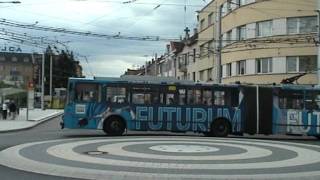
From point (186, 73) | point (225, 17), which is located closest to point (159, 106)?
point (225, 17)

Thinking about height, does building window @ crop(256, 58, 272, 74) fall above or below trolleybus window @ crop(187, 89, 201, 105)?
above

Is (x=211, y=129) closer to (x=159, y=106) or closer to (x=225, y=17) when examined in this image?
(x=159, y=106)

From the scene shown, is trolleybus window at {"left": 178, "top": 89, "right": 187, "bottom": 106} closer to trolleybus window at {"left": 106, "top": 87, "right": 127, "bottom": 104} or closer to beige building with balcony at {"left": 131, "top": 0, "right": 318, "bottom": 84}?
trolleybus window at {"left": 106, "top": 87, "right": 127, "bottom": 104}

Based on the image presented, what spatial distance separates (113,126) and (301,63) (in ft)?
89.8

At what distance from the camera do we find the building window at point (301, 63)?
169 ft

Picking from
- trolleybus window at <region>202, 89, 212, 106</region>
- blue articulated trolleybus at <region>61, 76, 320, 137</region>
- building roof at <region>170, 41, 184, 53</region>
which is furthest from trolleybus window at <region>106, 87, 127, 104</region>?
building roof at <region>170, 41, 184, 53</region>

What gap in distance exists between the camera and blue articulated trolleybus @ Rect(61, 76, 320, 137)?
28.8m

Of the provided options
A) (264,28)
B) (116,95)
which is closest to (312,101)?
(116,95)

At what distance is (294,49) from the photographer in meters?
52.2

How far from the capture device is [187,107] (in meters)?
29.7

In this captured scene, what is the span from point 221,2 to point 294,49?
13.9m

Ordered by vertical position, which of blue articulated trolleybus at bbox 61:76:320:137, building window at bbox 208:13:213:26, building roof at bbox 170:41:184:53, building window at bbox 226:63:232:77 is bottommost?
blue articulated trolleybus at bbox 61:76:320:137

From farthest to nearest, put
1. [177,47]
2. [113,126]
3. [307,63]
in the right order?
[177,47], [307,63], [113,126]

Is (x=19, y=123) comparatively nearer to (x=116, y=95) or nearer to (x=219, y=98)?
(x=116, y=95)
